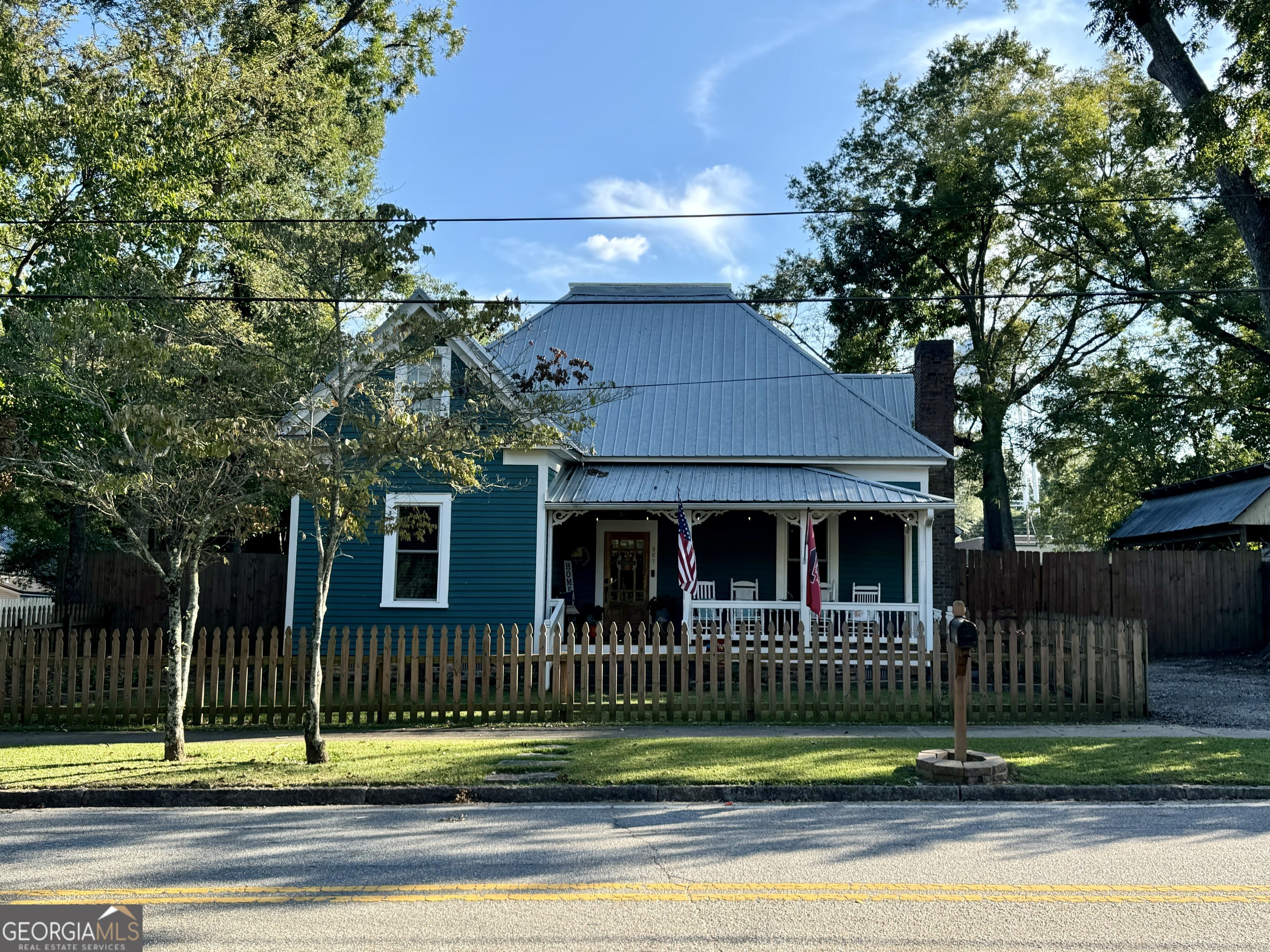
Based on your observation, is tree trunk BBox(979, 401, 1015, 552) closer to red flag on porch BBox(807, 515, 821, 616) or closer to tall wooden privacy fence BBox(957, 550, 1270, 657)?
tall wooden privacy fence BBox(957, 550, 1270, 657)

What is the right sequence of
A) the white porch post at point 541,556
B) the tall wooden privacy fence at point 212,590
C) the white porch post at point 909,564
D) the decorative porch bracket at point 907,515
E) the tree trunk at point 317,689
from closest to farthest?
the tree trunk at point 317,689 → the white porch post at point 541,556 → the decorative porch bracket at point 907,515 → the white porch post at point 909,564 → the tall wooden privacy fence at point 212,590

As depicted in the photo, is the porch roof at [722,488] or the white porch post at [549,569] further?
the porch roof at [722,488]

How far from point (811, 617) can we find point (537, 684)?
6.40m

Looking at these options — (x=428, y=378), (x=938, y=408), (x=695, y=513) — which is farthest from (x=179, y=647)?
(x=938, y=408)

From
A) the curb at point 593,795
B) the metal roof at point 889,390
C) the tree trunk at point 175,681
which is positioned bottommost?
the curb at point 593,795

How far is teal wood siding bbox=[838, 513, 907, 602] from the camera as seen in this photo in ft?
68.8

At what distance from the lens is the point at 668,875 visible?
664 centimetres

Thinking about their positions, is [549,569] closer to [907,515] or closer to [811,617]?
[811,617]

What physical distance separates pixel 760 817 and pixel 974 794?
86.5 inches

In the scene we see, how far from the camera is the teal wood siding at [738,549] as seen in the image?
21062 millimetres

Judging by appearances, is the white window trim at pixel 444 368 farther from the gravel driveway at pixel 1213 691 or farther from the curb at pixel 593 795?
the gravel driveway at pixel 1213 691

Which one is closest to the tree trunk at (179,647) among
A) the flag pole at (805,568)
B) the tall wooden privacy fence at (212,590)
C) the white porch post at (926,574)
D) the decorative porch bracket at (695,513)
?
the decorative porch bracket at (695,513)

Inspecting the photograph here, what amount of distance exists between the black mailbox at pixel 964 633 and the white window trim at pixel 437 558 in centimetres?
1003

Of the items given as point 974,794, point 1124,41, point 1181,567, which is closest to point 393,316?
point 974,794
